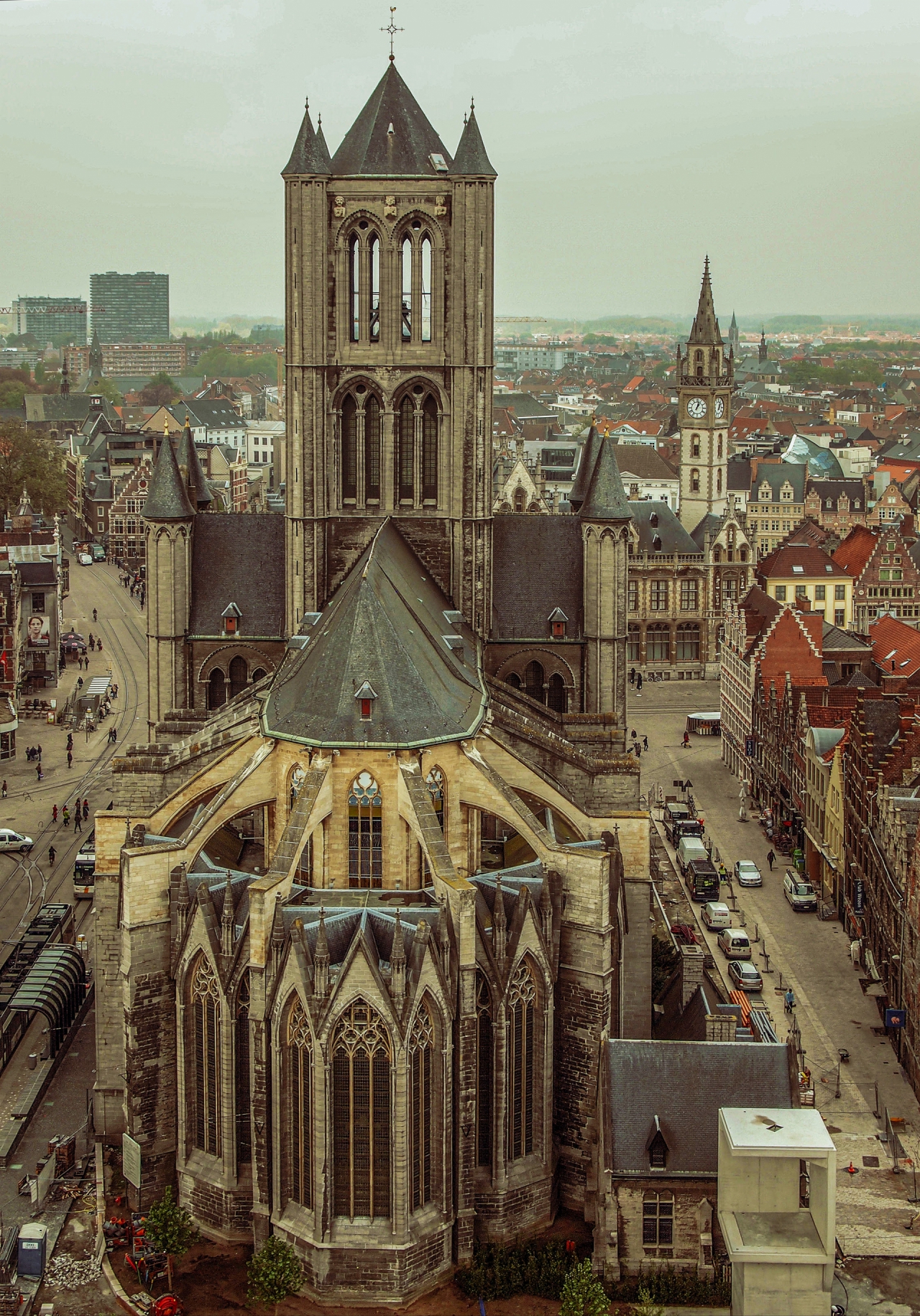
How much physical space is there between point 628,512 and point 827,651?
35101mm

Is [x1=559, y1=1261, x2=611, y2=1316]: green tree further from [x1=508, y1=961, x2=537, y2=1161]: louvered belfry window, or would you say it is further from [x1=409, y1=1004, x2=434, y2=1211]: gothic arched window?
[x1=508, y1=961, x2=537, y2=1161]: louvered belfry window

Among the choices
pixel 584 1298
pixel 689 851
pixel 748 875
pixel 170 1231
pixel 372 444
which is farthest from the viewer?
pixel 689 851

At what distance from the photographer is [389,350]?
76062mm

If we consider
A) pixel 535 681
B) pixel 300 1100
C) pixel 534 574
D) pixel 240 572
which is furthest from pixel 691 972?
pixel 240 572

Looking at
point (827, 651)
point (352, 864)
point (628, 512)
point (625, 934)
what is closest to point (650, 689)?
point (827, 651)

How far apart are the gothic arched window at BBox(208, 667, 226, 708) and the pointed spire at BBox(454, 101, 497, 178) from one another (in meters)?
23.7

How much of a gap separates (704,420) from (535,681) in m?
81.8

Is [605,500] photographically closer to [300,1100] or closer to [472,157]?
[472,157]

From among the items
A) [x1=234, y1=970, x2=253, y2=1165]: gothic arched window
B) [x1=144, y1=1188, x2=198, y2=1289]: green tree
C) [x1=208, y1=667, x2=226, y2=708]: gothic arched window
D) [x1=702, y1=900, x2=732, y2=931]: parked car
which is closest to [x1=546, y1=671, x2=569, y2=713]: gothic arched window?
[x1=702, y1=900, x2=732, y2=931]: parked car

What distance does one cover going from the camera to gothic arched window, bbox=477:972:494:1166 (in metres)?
55.3

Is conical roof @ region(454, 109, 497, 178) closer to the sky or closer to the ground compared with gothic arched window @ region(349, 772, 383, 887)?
closer to the sky

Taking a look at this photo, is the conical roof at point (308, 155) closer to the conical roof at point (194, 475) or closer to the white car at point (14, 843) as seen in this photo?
the conical roof at point (194, 475)

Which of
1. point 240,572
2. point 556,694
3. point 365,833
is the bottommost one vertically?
point 365,833

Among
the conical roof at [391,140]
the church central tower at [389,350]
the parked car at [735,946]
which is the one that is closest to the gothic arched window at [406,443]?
the church central tower at [389,350]
